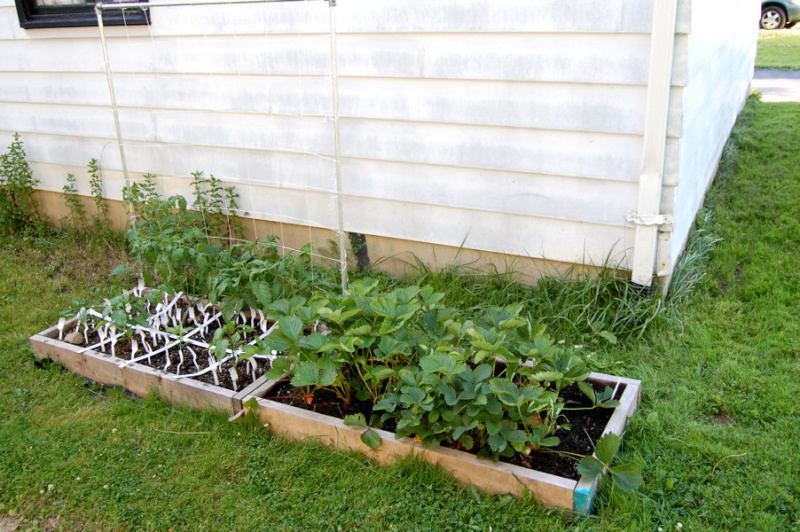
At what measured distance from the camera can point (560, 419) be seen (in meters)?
2.94

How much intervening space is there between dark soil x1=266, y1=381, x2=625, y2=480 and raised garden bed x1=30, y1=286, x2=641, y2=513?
40 mm

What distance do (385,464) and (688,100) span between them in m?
2.26

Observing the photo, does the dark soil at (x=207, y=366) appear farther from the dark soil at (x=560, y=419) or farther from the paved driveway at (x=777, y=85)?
the paved driveway at (x=777, y=85)

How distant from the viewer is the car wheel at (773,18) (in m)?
15.3

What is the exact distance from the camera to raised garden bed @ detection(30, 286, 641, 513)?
8.59 feet

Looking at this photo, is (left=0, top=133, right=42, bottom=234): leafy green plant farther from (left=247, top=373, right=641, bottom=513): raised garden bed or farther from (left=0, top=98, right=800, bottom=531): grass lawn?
(left=247, top=373, right=641, bottom=513): raised garden bed

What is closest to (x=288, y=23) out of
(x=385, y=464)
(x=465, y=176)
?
(x=465, y=176)

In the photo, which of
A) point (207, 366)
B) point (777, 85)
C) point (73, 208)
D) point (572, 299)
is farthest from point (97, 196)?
point (777, 85)

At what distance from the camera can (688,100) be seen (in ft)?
11.6

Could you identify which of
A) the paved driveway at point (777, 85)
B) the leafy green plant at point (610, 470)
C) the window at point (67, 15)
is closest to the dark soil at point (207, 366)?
the leafy green plant at point (610, 470)

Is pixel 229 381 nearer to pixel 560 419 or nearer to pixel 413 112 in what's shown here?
pixel 560 419

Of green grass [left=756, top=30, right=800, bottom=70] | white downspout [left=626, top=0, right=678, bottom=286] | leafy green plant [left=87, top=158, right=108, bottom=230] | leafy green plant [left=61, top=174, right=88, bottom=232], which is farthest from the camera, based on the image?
green grass [left=756, top=30, right=800, bottom=70]

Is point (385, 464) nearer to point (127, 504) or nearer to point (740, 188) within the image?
point (127, 504)

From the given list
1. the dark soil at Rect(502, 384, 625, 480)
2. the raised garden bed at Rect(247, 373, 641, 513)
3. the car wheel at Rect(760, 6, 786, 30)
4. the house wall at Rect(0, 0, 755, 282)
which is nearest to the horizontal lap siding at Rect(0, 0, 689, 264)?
the house wall at Rect(0, 0, 755, 282)
